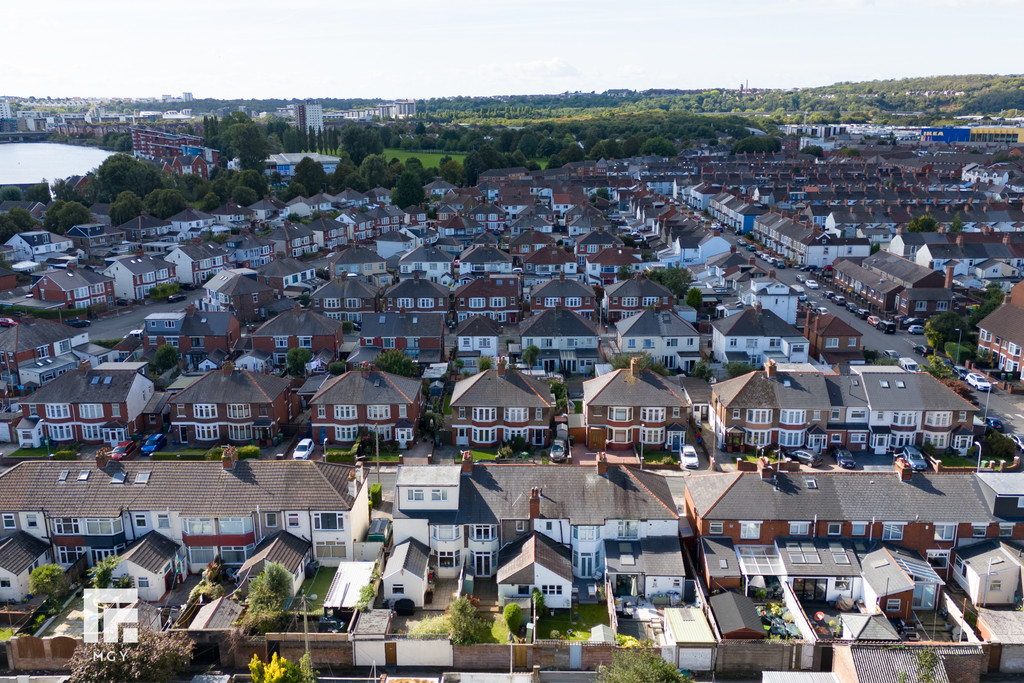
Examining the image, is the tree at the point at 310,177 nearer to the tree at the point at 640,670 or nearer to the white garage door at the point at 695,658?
the white garage door at the point at 695,658

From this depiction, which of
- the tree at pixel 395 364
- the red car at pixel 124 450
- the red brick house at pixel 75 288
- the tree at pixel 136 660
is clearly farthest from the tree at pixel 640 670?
the red brick house at pixel 75 288

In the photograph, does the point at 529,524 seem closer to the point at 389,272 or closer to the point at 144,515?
the point at 144,515

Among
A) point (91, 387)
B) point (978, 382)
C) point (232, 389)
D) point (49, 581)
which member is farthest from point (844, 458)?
point (91, 387)

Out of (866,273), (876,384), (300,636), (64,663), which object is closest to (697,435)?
(876,384)

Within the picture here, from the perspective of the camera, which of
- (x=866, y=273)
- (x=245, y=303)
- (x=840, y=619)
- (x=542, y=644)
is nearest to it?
(x=542, y=644)

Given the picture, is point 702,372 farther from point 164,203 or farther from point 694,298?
point 164,203

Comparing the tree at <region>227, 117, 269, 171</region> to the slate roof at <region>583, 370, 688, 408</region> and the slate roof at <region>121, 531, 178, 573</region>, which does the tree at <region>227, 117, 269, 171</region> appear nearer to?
the slate roof at <region>583, 370, 688, 408</region>

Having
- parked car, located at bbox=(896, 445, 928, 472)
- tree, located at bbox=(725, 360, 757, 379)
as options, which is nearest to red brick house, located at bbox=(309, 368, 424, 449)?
tree, located at bbox=(725, 360, 757, 379)
